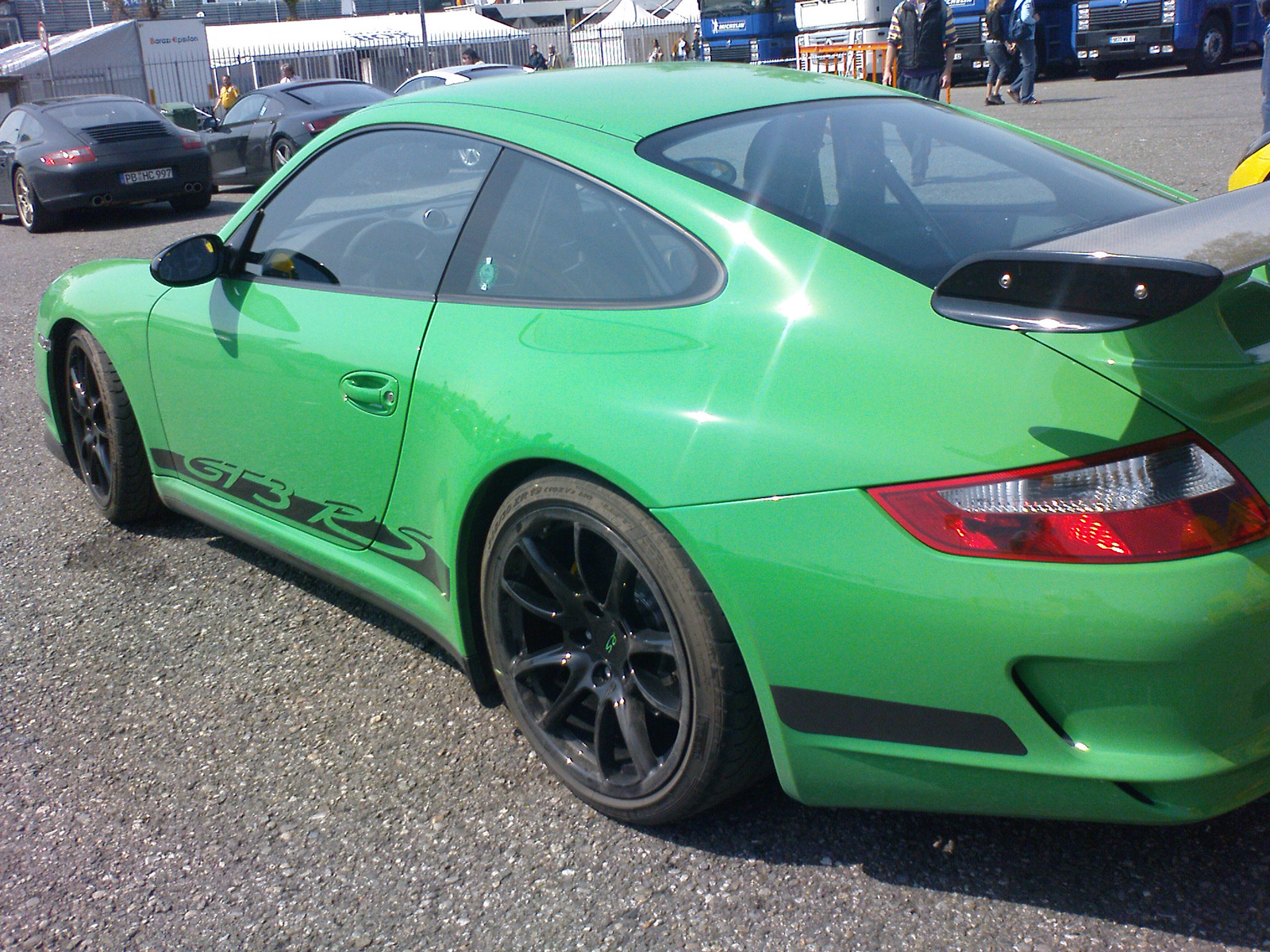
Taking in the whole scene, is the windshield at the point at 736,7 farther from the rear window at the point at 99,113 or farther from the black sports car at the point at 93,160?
the rear window at the point at 99,113

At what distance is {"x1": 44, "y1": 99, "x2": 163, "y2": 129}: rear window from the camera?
1274 centimetres

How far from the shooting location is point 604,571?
2.24 meters

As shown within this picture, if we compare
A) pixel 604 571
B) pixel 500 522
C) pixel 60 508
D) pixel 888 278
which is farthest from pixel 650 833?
pixel 60 508

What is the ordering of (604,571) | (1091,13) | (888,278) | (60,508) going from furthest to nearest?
(1091,13) → (60,508) → (604,571) → (888,278)

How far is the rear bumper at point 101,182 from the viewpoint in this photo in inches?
484

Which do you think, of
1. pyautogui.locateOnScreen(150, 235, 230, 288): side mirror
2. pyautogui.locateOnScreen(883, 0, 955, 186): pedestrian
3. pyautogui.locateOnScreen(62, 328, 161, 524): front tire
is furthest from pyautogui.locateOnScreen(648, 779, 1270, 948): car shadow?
pyautogui.locateOnScreen(883, 0, 955, 186): pedestrian

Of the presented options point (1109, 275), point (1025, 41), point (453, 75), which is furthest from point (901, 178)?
point (1025, 41)

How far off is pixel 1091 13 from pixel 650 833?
20.2 metres

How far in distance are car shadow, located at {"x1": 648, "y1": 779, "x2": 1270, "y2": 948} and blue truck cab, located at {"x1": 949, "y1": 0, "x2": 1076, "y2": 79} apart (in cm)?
2045

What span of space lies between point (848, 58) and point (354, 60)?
21.7 meters

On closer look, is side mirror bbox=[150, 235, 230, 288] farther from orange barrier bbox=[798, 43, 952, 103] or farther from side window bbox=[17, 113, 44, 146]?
orange barrier bbox=[798, 43, 952, 103]

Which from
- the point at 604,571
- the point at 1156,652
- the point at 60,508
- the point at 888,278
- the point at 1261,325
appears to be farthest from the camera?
the point at 60,508

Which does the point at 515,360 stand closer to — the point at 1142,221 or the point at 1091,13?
the point at 1142,221

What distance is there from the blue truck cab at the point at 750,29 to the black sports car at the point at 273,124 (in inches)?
483
